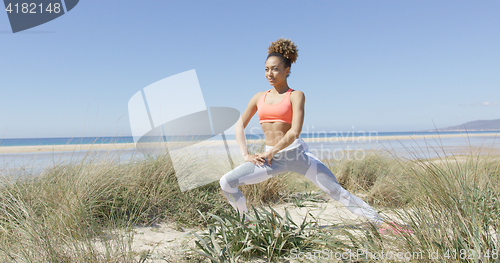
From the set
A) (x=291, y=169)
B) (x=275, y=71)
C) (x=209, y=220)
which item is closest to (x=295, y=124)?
(x=291, y=169)

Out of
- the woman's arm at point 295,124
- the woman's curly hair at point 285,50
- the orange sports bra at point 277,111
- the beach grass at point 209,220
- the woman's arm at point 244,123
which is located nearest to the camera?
the beach grass at point 209,220

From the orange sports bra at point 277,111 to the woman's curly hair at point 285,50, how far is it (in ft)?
1.11

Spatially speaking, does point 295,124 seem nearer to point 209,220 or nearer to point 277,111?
point 277,111

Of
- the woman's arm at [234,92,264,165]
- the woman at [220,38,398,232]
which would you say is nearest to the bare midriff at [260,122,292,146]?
the woman at [220,38,398,232]

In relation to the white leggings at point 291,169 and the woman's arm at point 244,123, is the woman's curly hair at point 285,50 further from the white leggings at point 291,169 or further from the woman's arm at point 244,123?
the white leggings at point 291,169

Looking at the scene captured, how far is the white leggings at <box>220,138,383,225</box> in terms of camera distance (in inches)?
114

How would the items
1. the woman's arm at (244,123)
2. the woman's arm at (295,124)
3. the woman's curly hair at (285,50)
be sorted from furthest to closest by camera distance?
the woman's arm at (244,123)
the woman's curly hair at (285,50)
the woman's arm at (295,124)

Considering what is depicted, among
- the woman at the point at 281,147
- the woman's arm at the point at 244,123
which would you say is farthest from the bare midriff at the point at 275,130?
the woman's arm at the point at 244,123

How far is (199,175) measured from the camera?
13.8 ft

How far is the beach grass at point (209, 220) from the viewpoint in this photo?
2.11m

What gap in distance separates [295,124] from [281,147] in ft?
0.88

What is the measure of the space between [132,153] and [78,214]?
1707 mm

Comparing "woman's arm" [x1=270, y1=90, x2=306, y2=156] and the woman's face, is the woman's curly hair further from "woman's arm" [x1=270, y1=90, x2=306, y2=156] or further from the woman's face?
"woman's arm" [x1=270, y1=90, x2=306, y2=156]

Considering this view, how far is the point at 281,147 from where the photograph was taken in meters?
2.83
